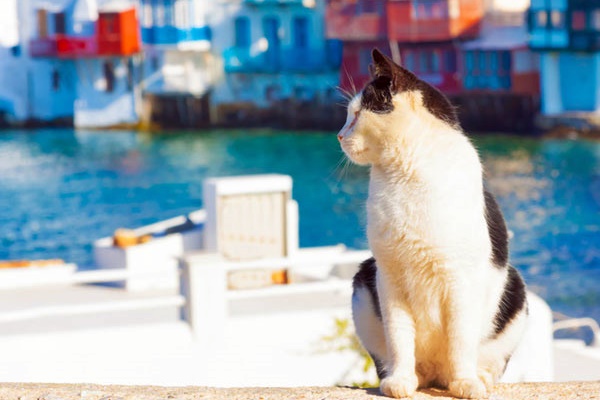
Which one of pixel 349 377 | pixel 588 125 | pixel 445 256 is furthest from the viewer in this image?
pixel 588 125

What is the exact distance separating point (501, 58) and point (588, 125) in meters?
4.49

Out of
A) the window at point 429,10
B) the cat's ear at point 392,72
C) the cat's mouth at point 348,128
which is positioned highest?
the window at point 429,10

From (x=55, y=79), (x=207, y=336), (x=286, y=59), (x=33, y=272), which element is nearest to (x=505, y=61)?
(x=286, y=59)

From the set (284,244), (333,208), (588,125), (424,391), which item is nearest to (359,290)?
(424,391)

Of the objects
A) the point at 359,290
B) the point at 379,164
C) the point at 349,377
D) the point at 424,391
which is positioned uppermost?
the point at 379,164

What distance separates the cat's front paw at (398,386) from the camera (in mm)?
3010

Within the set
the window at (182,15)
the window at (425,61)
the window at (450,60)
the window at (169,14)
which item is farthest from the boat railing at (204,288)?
the window at (169,14)

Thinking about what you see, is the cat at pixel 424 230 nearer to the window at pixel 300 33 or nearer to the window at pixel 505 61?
the window at pixel 505 61

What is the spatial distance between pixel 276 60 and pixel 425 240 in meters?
42.7

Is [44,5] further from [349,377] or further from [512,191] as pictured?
[349,377]

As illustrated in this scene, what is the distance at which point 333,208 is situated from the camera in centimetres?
3272

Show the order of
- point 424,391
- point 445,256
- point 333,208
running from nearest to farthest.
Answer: point 445,256, point 424,391, point 333,208

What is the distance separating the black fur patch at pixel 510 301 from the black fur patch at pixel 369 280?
1.20 feet

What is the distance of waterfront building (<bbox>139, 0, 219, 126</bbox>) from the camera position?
44750 millimetres
